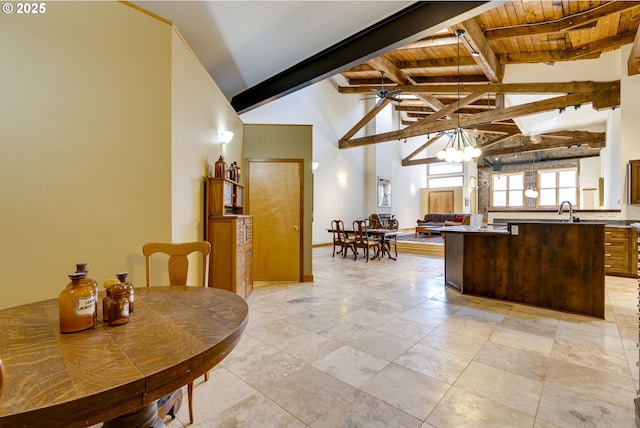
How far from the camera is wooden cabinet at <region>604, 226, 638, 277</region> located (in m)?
4.72

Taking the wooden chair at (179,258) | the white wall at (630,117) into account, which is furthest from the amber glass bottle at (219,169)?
the white wall at (630,117)

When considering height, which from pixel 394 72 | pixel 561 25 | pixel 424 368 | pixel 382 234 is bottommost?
pixel 424 368

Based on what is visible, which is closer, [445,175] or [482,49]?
[482,49]

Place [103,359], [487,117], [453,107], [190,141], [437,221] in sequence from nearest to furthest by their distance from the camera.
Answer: [103,359] → [190,141] → [487,117] → [453,107] → [437,221]

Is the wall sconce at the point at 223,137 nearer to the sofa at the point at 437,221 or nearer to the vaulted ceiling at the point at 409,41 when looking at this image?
the vaulted ceiling at the point at 409,41

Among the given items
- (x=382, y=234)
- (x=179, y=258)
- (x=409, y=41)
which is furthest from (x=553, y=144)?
(x=179, y=258)

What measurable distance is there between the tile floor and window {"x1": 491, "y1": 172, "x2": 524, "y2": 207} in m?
10.1

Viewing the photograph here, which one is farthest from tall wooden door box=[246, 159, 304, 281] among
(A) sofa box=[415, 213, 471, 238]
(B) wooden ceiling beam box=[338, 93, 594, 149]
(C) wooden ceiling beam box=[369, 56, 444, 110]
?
(A) sofa box=[415, 213, 471, 238]

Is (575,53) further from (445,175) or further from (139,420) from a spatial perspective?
(445,175)

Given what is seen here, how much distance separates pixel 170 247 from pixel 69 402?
150 cm

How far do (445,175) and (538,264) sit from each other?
11327 mm

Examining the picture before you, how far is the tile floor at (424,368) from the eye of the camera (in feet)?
5.34

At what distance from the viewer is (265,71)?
4336 millimetres

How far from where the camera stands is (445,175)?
546 inches
